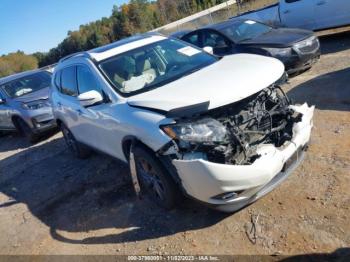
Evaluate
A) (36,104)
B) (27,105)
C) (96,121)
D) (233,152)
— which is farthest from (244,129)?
(27,105)

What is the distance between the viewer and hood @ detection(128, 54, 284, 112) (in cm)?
366

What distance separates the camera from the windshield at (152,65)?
4600 millimetres

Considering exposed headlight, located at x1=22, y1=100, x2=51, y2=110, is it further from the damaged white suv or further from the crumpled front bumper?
the crumpled front bumper

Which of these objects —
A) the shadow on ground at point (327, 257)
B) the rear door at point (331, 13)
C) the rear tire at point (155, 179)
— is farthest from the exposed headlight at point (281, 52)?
the shadow on ground at point (327, 257)

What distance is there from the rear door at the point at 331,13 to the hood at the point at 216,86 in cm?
664

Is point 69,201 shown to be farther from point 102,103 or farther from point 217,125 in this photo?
point 217,125

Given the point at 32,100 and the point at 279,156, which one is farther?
the point at 32,100

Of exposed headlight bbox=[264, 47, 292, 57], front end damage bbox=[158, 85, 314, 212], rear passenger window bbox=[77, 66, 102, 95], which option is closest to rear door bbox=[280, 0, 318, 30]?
exposed headlight bbox=[264, 47, 292, 57]

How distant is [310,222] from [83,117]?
136 inches

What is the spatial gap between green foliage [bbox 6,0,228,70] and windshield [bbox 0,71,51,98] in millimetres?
57069

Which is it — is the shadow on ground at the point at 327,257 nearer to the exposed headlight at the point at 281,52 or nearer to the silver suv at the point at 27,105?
the exposed headlight at the point at 281,52

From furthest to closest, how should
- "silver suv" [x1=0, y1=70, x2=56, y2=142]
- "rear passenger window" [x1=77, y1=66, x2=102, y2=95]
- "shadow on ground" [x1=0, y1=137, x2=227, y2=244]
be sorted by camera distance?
"silver suv" [x1=0, y1=70, x2=56, y2=142] < "rear passenger window" [x1=77, y1=66, x2=102, y2=95] < "shadow on ground" [x1=0, y1=137, x2=227, y2=244]

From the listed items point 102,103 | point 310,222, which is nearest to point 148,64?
point 102,103

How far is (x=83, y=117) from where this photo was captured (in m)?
5.57
